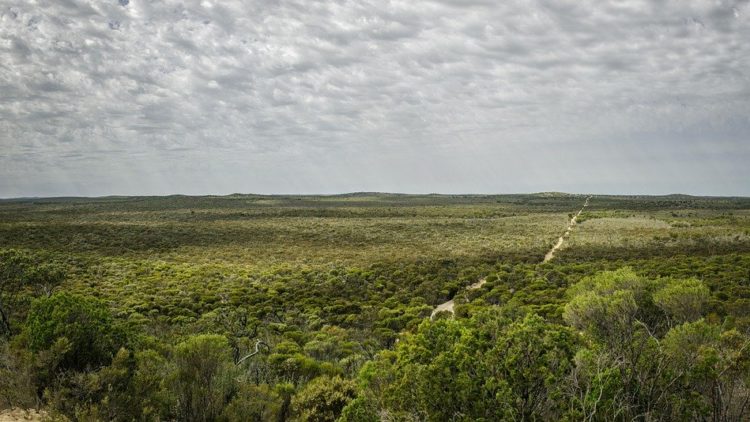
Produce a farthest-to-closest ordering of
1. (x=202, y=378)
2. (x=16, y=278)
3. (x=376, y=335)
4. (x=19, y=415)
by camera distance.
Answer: (x=16, y=278)
(x=376, y=335)
(x=202, y=378)
(x=19, y=415)

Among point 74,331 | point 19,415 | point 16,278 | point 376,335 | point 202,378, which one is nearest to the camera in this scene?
point 19,415

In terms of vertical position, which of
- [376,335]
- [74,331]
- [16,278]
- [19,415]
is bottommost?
[376,335]

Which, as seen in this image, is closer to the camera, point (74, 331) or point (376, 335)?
point (74, 331)

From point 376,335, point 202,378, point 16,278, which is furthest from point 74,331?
point 16,278

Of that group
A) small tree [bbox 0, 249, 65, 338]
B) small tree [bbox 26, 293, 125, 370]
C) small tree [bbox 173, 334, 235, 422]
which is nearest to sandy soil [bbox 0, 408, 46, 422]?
small tree [bbox 26, 293, 125, 370]

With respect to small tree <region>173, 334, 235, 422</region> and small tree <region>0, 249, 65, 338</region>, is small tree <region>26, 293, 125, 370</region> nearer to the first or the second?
small tree <region>173, 334, 235, 422</region>

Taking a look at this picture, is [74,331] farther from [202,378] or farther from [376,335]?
[376,335]

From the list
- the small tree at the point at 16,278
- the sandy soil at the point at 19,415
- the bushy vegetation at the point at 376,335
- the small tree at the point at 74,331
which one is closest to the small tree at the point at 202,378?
the bushy vegetation at the point at 376,335

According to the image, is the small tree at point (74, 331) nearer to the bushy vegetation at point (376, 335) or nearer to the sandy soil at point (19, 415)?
the bushy vegetation at point (376, 335)

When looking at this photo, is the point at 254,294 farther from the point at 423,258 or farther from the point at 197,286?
the point at 423,258
